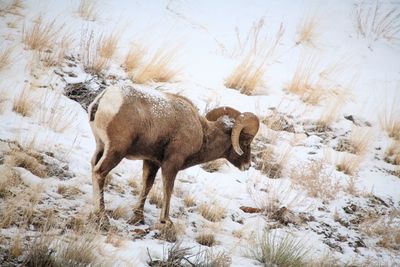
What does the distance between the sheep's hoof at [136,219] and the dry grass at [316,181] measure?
3351 millimetres

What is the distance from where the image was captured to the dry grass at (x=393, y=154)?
374 inches

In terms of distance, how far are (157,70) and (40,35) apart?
2266 millimetres

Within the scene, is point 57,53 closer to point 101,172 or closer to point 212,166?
point 212,166

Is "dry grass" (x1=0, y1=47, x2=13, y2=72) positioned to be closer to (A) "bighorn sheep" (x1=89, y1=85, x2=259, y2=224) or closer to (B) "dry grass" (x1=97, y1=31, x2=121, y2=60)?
(B) "dry grass" (x1=97, y1=31, x2=121, y2=60)

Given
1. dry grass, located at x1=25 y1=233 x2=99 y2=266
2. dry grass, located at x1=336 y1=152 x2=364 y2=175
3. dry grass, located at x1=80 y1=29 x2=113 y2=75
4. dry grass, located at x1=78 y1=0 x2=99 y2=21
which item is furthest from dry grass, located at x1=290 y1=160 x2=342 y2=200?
dry grass, located at x1=78 y1=0 x2=99 y2=21

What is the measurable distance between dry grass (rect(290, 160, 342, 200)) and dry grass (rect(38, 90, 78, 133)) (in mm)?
3803

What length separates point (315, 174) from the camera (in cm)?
810

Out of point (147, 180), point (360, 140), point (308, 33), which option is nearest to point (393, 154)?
point (360, 140)

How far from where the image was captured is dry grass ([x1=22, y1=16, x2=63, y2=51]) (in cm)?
864

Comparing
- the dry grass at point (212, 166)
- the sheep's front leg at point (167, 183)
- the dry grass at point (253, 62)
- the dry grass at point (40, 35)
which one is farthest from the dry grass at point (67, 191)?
the dry grass at point (253, 62)

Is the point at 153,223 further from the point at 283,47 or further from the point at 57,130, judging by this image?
the point at 283,47

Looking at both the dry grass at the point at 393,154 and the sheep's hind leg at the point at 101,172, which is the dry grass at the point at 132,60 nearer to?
the sheep's hind leg at the point at 101,172

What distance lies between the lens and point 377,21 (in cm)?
1406

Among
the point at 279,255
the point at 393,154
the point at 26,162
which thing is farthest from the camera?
the point at 393,154
